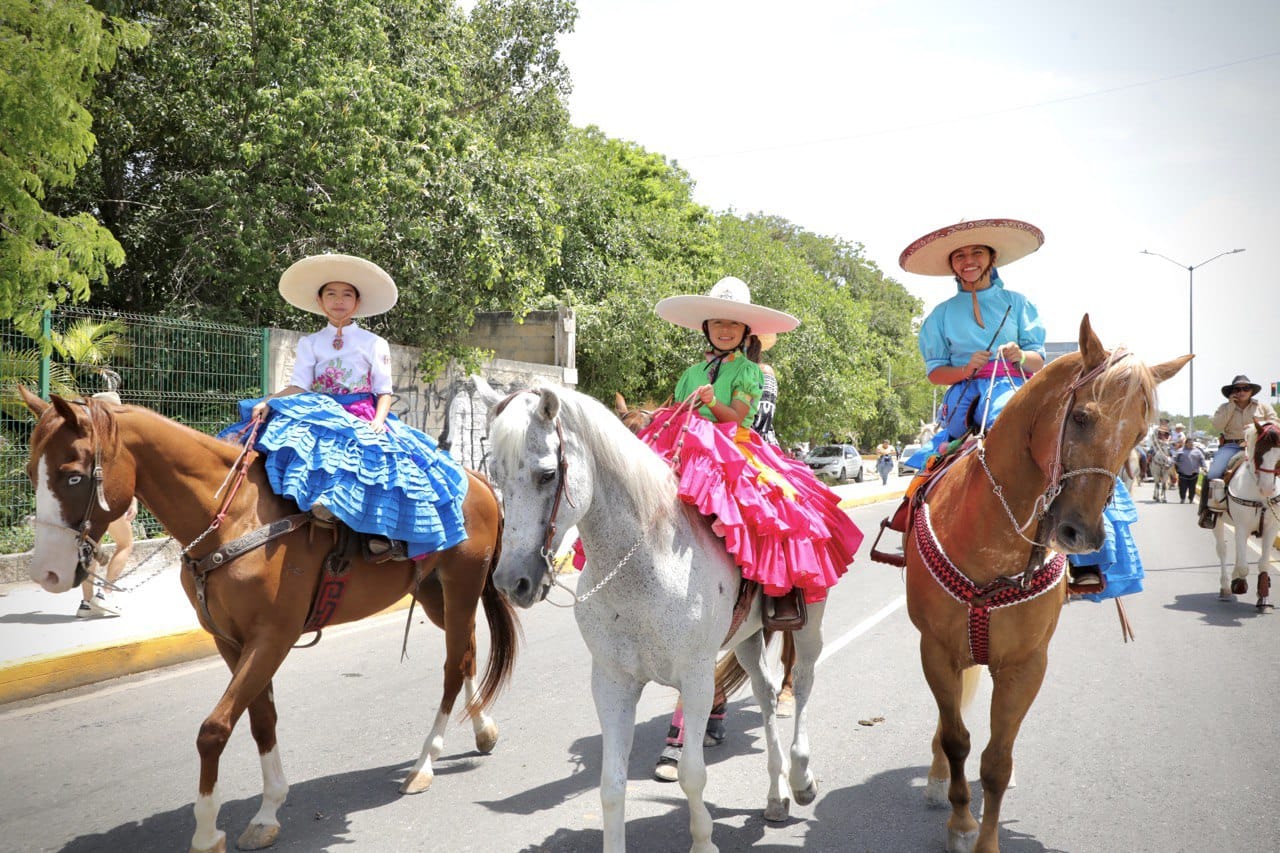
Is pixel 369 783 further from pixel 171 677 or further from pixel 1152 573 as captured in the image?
pixel 1152 573

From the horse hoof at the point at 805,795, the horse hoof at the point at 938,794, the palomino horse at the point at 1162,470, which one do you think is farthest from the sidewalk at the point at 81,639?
the palomino horse at the point at 1162,470

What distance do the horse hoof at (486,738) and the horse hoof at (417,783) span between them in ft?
1.81

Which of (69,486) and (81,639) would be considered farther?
(81,639)

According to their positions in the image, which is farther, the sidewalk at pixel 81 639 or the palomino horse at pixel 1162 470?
the palomino horse at pixel 1162 470

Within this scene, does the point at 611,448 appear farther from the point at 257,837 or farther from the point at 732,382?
the point at 257,837

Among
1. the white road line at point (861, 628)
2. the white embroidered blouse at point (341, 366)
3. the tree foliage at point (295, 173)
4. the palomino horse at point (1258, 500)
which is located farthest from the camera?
the tree foliage at point (295, 173)

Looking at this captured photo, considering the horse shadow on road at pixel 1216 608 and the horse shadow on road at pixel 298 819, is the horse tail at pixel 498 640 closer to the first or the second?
the horse shadow on road at pixel 298 819

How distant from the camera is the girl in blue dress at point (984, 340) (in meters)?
4.21

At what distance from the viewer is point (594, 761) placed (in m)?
5.14

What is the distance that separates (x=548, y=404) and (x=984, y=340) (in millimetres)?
2610

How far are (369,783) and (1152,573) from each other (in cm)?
1136

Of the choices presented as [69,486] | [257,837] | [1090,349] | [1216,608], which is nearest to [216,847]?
[257,837]

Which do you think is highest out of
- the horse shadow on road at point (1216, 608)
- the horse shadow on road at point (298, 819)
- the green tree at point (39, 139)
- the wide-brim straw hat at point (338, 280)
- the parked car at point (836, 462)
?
the green tree at point (39, 139)

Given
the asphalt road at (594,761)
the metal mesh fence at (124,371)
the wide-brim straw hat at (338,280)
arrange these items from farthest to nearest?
the metal mesh fence at (124,371)
the wide-brim straw hat at (338,280)
the asphalt road at (594,761)
